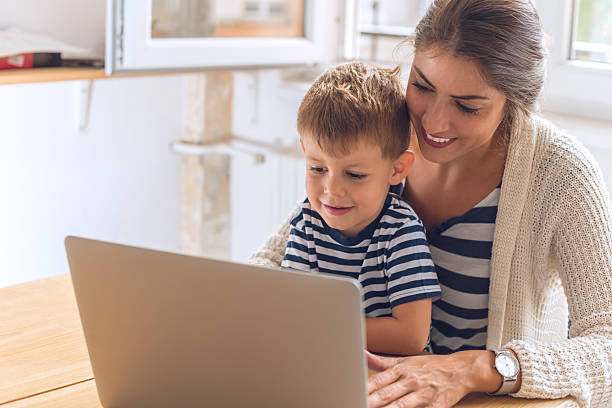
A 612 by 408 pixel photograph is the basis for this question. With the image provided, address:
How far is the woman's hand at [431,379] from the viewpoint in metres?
1.00

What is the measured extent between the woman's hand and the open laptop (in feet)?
0.67

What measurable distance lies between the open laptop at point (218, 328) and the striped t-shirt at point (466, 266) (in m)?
0.55

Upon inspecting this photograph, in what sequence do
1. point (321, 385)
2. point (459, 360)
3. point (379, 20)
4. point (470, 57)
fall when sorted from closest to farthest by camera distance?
point (321, 385) < point (459, 360) < point (470, 57) < point (379, 20)

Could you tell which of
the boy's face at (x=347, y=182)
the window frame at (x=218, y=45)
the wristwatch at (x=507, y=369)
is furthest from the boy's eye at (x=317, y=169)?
the window frame at (x=218, y=45)

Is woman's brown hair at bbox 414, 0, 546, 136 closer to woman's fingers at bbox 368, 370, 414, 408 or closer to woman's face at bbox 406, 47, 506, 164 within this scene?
woman's face at bbox 406, 47, 506, 164

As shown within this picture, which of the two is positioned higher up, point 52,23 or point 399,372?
point 52,23

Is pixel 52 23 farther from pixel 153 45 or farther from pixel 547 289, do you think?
pixel 547 289

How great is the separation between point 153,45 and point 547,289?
1219 millimetres

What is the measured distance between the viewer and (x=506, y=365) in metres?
1.05

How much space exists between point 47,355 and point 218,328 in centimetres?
44

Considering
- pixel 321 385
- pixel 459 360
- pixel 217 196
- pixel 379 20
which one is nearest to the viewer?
pixel 321 385

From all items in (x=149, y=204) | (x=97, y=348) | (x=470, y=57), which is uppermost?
(x=470, y=57)

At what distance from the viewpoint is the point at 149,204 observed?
2734mm

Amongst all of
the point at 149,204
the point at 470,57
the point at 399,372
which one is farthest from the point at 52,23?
the point at 399,372
